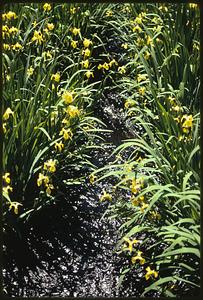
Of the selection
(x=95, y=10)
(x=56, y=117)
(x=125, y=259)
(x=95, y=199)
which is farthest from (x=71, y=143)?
(x=95, y=10)

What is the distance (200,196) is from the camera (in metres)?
1.74

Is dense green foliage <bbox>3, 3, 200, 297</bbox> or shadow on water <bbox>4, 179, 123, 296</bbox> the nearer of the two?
dense green foliage <bbox>3, 3, 200, 297</bbox>

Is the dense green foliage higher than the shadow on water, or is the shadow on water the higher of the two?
the dense green foliage

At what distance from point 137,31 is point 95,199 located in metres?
0.95

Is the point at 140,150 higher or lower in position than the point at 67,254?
higher

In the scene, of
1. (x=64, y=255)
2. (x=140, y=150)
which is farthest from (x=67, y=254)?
(x=140, y=150)

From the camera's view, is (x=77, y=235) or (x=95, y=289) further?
(x=77, y=235)

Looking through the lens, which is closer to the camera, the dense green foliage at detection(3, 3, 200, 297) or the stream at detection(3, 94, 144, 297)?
the dense green foliage at detection(3, 3, 200, 297)

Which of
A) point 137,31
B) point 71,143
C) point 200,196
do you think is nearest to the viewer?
point 200,196

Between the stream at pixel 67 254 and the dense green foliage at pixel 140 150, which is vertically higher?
the dense green foliage at pixel 140 150

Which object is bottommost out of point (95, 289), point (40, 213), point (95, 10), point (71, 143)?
point (95, 289)

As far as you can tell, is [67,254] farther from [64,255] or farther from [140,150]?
[140,150]

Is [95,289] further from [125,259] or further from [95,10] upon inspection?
[95,10]

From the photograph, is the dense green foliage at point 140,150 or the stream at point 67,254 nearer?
the dense green foliage at point 140,150
